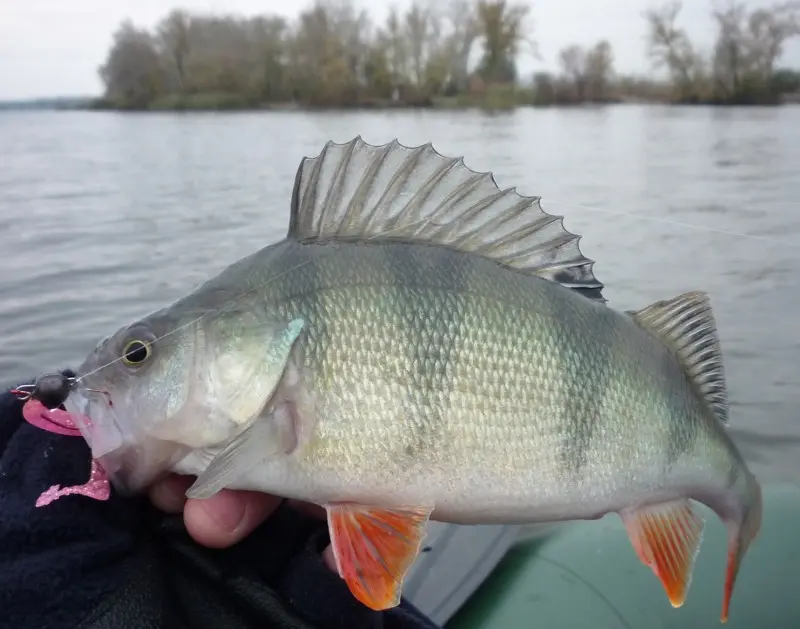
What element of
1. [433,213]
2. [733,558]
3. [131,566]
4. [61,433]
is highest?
[433,213]

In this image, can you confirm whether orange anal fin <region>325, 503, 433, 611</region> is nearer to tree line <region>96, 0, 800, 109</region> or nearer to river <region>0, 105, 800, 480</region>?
river <region>0, 105, 800, 480</region>

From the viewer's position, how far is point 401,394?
122 cm

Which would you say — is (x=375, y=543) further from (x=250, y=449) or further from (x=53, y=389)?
(x=53, y=389)

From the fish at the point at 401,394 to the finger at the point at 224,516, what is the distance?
76mm

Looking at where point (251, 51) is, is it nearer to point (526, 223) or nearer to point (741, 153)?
point (741, 153)

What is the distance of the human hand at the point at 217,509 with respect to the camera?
1.29 metres

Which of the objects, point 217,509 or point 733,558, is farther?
point 733,558

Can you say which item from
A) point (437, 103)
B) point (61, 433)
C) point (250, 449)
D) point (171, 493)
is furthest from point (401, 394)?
point (437, 103)

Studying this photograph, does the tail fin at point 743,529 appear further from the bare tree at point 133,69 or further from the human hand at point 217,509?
the bare tree at point 133,69

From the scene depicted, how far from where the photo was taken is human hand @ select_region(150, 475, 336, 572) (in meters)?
1.29

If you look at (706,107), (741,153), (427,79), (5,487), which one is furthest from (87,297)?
(427,79)

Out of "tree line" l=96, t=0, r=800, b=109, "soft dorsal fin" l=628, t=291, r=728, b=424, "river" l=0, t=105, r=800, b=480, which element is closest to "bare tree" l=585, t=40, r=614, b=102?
"tree line" l=96, t=0, r=800, b=109

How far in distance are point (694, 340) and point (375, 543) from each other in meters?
0.68

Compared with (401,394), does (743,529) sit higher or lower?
lower
